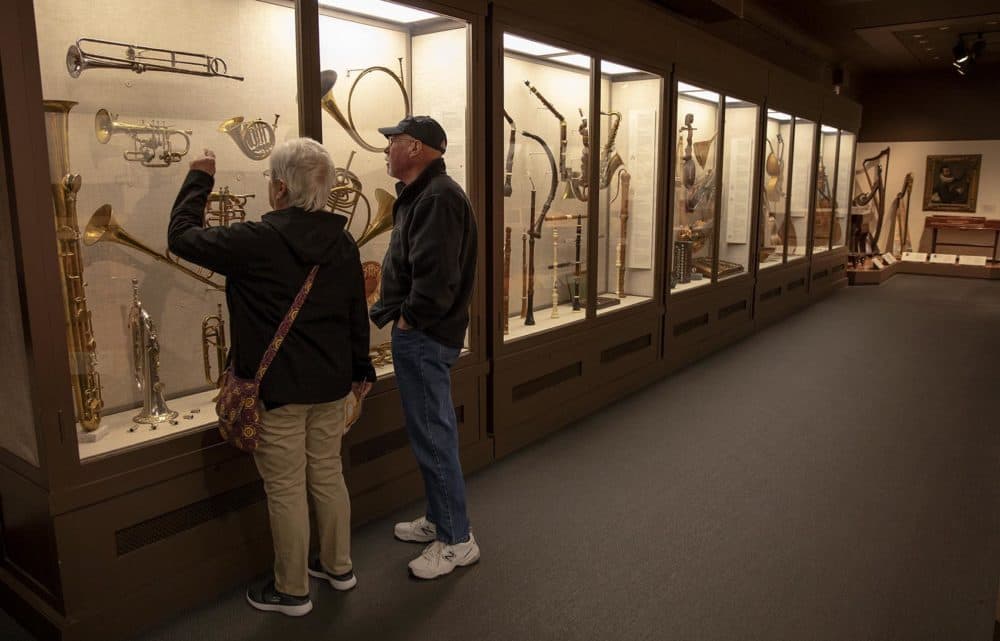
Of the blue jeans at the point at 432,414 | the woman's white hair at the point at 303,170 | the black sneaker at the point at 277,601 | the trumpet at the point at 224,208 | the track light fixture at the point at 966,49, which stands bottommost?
the black sneaker at the point at 277,601

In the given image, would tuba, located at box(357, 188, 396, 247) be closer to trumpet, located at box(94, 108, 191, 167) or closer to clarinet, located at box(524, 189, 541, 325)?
trumpet, located at box(94, 108, 191, 167)

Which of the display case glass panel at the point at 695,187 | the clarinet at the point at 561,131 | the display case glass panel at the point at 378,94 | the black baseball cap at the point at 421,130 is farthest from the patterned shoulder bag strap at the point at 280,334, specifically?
the display case glass panel at the point at 695,187

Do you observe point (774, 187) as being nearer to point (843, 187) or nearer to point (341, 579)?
point (843, 187)

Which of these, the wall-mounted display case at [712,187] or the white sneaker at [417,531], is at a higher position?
the wall-mounted display case at [712,187]

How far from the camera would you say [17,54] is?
2.01 metres

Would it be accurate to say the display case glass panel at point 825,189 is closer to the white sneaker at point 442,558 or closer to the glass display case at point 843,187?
the glass display case at point 843,187

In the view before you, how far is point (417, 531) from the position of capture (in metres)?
3.08

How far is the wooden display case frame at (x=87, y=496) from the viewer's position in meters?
2.07

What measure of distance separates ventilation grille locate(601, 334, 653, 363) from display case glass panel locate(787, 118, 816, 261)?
390cm

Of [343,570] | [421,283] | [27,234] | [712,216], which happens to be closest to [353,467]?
[343,570]

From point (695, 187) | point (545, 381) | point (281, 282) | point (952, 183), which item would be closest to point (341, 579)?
point (281, 282)

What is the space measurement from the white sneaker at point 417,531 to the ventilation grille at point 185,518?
61 centimetres

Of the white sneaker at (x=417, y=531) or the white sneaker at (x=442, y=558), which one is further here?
the white sneaker at (x=417, y=531)

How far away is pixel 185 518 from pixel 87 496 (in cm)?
37
